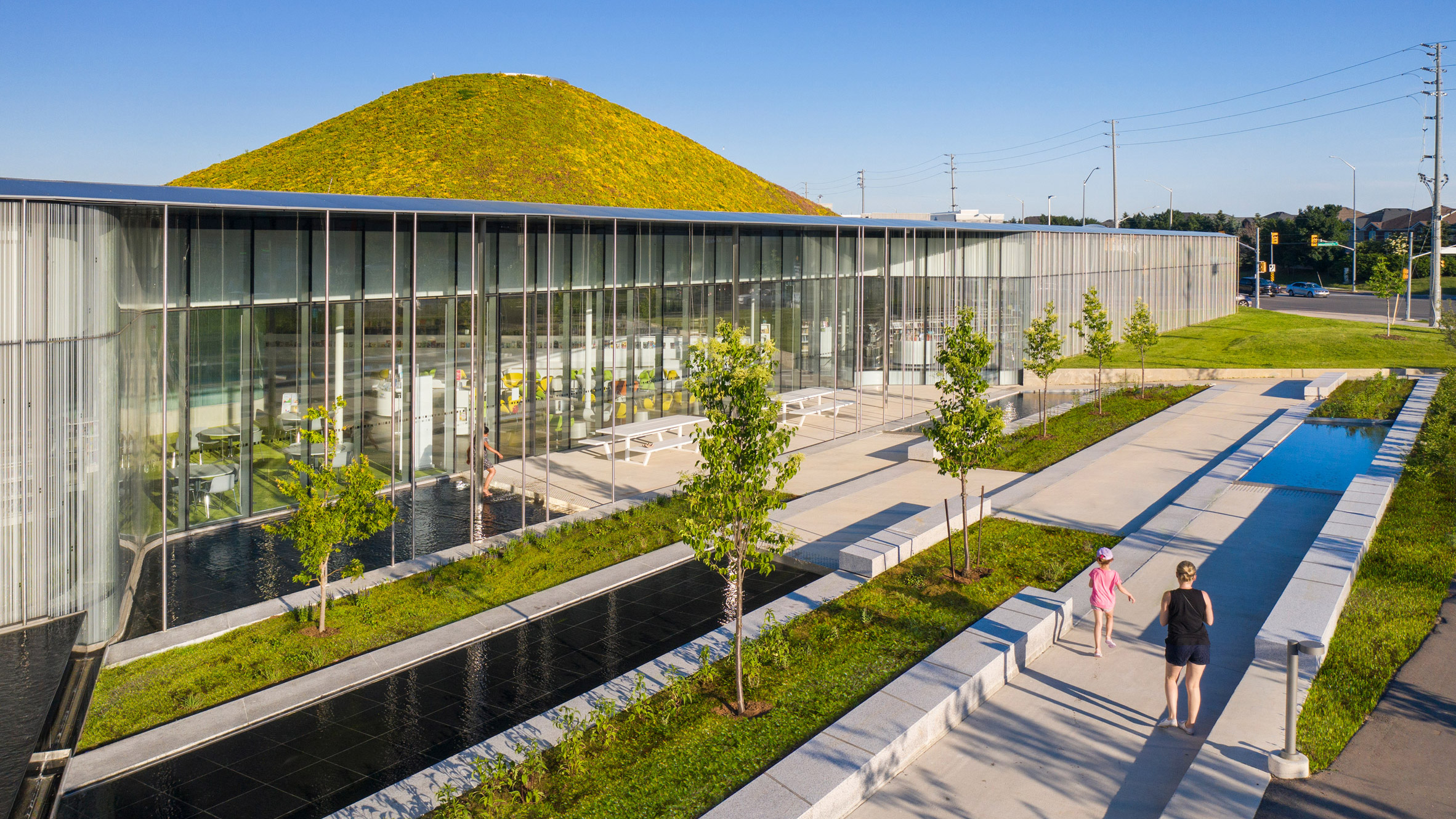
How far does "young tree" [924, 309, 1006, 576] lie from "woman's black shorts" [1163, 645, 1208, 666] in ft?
12.5

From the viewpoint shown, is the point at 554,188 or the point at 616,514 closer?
the point at 616,514

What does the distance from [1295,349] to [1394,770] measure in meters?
34.9

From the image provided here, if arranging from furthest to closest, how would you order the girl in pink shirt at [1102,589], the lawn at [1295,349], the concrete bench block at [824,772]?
1. the lawn at [1295,349]
2. the girl in pink shirt at [1102,589]
3. the concrete bench block at [824,772]

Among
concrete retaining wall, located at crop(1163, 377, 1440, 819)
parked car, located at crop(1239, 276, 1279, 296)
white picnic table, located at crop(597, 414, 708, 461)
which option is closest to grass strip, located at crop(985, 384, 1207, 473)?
concrete retaining wall, located at crop(1163, 377, 1440, 819)

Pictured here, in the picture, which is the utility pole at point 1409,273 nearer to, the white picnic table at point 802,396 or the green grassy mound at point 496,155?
the white picnic table at point 802,396

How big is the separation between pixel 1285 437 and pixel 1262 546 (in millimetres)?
9439

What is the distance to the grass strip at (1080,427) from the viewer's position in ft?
67.4

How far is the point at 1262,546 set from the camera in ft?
44.5

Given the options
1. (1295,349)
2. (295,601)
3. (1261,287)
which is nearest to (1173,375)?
(1295,349)

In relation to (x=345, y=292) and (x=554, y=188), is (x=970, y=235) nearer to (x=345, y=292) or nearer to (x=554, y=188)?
(x=345, y=292)

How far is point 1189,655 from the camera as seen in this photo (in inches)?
330

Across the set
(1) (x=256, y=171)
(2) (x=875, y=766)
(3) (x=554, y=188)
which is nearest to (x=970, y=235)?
(2) (x=875, y=766)

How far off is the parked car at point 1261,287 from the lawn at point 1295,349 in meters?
35.5

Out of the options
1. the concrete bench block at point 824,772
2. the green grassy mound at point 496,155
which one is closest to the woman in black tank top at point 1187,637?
the concrete bench block at point 824,772
